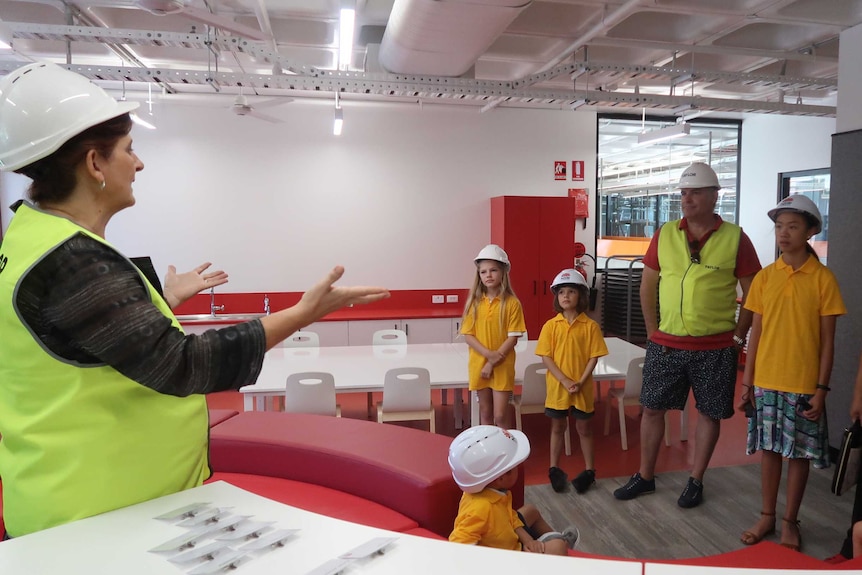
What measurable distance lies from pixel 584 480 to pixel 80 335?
338 cm

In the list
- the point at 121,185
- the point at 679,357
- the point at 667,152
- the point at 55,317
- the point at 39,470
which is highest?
the point at 667,152

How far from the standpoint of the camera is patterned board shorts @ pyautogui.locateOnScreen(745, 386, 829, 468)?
2.89 meters

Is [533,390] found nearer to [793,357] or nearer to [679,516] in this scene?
[679,516]

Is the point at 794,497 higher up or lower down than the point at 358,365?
lower down

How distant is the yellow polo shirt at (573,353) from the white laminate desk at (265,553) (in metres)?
2.68

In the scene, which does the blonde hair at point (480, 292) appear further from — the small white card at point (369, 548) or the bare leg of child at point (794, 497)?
the small white card at point (369, 548)

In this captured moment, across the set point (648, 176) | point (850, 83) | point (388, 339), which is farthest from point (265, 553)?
point (648, 176)

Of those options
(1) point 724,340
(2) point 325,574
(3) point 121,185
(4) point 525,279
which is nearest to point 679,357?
(1) point 724,340

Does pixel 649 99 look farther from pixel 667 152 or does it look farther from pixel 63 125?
pixel 63 125

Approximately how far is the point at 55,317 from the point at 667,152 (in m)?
9.04

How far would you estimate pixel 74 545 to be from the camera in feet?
3.37

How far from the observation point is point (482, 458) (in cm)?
202

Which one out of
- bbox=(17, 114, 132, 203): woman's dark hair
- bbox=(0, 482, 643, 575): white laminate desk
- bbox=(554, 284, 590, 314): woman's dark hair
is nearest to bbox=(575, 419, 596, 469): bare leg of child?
bbox=(554, 284, 590, 314): woman's dark hair

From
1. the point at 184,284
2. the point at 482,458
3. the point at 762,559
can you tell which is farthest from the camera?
the point at 482,458
